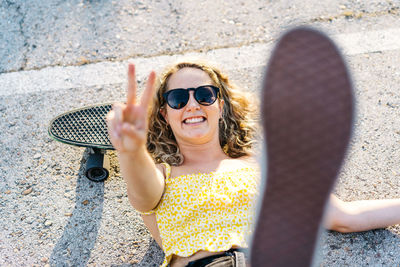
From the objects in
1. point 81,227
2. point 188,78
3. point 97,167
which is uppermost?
point 188,78

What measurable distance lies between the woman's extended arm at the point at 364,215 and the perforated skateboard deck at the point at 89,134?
5.15 ft

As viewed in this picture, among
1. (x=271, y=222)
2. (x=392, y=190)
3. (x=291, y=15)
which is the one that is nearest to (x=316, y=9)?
(x=291, y=15)

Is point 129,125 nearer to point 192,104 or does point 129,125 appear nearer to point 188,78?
point 192,104

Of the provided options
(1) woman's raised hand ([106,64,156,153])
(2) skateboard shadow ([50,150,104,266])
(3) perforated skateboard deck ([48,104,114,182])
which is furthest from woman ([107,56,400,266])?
(2) skateboard shadow ([50,150,104,266])

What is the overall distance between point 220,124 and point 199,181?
0.59m

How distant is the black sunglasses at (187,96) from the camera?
2387 millimetres

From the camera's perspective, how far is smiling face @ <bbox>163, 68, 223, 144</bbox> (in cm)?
237

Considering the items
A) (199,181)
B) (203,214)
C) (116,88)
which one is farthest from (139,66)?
(203,214)

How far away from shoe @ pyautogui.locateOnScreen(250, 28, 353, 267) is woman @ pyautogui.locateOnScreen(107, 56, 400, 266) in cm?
49

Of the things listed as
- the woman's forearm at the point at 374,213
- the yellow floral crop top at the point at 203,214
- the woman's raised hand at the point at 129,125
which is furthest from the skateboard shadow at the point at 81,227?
the woman's forearm at the point at 374,213

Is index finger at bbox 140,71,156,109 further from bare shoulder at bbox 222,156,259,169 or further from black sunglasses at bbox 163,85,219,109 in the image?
bare shoulder at bbox 222,156,259,169

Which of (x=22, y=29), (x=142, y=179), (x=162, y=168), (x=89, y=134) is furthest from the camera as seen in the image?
(x=22, y=29)

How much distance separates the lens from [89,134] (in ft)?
9.40

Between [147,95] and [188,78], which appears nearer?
[147,95]
